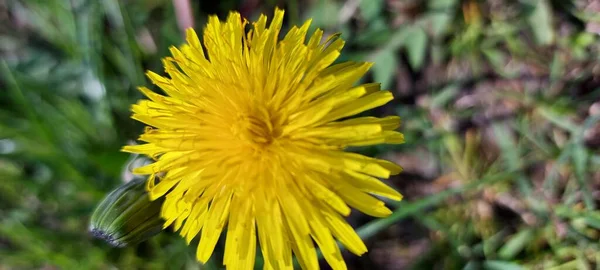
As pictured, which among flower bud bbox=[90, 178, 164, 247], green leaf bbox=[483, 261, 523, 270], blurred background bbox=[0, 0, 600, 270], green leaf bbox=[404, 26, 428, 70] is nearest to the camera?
flower bud bbox=[90, 178, 164, 247]

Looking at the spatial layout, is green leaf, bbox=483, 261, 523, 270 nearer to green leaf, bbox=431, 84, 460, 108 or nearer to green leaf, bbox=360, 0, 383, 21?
green leaf, bbox=431, 84, 460, 108

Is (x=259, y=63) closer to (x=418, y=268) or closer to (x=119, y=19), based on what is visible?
(x=418, y=268)

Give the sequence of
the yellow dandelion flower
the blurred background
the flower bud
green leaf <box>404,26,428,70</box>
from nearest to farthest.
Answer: the yellow dandelion flower, the flower bud, the blurred background, green leaf <box>404,26,428,70</box>

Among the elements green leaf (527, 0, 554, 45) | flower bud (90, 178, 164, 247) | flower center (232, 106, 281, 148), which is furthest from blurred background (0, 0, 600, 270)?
flower center (232, 106, 281, 148)

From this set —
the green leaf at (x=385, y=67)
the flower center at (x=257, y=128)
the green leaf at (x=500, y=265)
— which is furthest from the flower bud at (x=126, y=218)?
the green leaf at (x=500, y=265)

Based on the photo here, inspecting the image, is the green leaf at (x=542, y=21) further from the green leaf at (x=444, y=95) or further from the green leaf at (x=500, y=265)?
the green leaf at (x=500, y=265)

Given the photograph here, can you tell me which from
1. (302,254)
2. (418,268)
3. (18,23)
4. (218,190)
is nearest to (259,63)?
(218,190)

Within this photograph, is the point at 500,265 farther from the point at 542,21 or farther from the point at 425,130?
the point at 542,21
